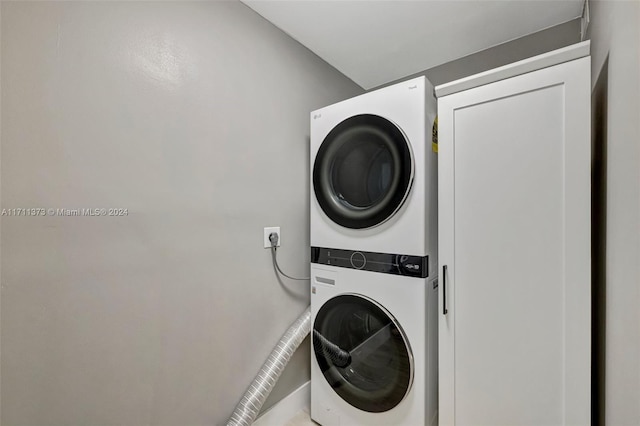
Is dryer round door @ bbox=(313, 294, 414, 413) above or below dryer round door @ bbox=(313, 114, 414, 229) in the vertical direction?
below

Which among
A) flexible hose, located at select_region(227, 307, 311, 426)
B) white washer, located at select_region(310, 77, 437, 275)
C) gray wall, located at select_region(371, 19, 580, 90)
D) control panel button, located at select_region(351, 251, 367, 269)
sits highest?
gray wall, located at select_region(371, 19, 580, 90)

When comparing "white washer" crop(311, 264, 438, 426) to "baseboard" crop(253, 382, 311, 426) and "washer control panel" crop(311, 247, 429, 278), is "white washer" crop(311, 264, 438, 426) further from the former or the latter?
"baseboard" crop(253, 382, 311, 426)

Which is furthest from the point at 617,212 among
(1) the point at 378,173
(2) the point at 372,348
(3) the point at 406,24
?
(3) the point at 406,24

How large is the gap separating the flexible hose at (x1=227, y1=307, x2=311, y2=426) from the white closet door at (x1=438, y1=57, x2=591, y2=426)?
79 centimetres

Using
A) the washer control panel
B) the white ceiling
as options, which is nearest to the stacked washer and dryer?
the washer control panel

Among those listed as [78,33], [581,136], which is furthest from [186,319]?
[581,136]

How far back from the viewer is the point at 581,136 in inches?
37.0

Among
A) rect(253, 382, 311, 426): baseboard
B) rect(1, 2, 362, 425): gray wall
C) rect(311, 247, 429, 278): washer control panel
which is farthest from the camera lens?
rect(253, 382, 311, 426): baseboard

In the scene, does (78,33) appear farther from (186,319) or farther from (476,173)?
(476,173)

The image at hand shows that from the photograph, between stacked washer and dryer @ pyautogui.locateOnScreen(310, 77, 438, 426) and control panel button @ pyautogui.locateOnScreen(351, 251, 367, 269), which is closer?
stacked washer and dryer @ pyautogui.locateOnScreen(310, 77, 438, 426)

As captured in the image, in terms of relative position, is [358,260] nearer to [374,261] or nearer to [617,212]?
[374,261]

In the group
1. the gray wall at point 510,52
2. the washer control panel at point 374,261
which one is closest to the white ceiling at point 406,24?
the gray wall at point 510,52

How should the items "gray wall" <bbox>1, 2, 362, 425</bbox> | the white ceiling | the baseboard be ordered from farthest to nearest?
the baseboard
the white ceiling
"gray wall" <bbox>1, 2, 362, 425</bbox>

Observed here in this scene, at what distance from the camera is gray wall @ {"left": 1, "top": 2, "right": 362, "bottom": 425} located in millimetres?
860
